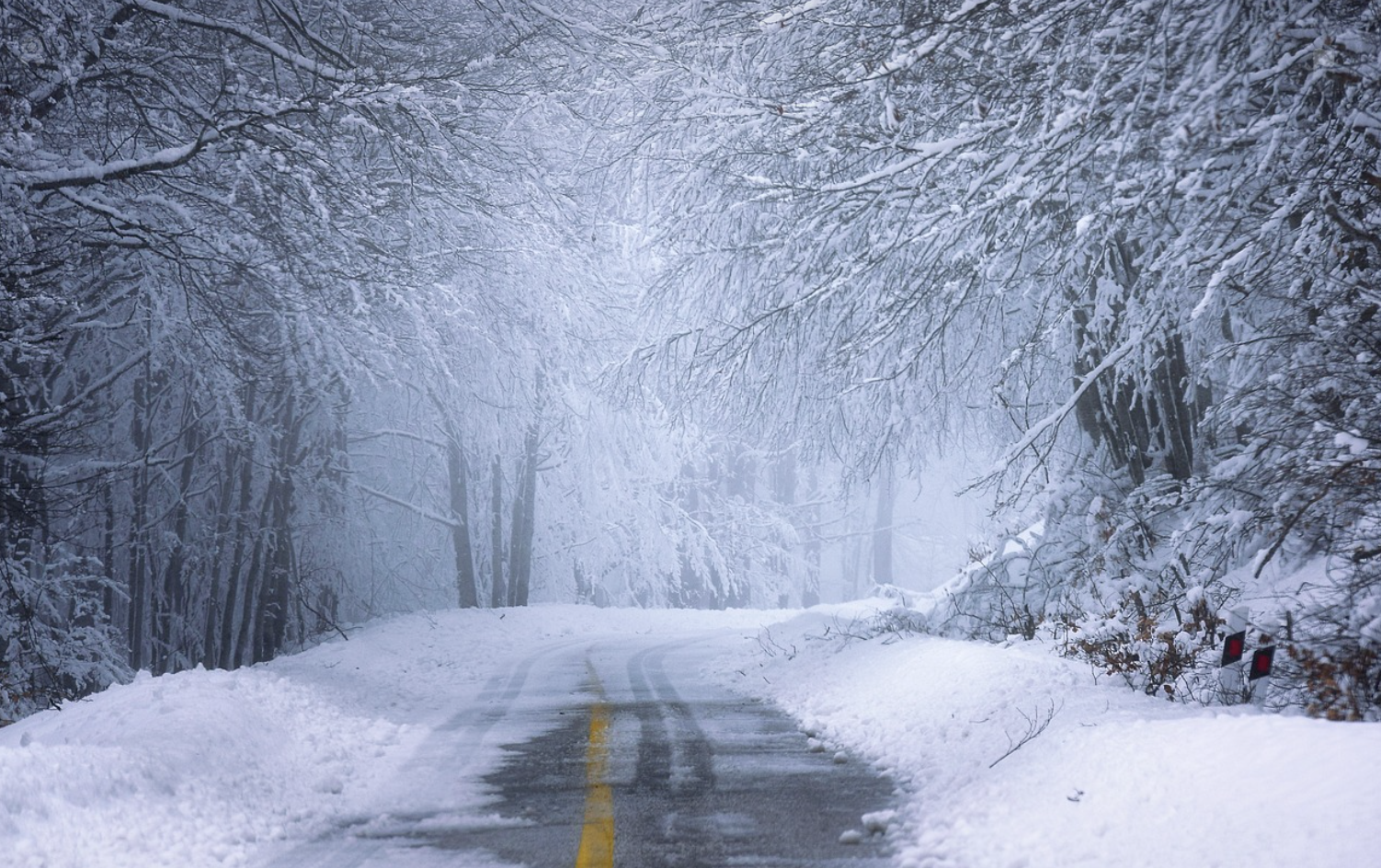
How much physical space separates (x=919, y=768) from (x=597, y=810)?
227 centimetres

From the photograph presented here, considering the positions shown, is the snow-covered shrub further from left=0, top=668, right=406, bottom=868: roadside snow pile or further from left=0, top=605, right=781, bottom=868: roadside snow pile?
left=0, top=668, right=406, bottom=868: roadside snow pile

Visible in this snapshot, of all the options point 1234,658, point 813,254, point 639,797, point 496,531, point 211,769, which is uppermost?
point 813,254

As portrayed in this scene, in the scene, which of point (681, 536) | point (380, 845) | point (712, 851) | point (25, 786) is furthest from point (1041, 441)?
point (681, 536)

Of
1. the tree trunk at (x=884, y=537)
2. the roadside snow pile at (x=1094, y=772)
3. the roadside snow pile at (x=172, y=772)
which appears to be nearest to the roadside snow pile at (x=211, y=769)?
the roadside snow pile at (x=172, y=772)

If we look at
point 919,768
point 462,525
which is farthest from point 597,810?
point 462,525

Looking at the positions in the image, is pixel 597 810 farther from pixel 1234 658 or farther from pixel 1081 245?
pixel 1081 245

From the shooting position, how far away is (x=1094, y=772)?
5246 millimetres

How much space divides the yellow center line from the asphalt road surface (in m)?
0.01

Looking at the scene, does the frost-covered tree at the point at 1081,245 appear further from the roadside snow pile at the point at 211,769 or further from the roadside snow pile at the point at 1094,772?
the roadside snow pile at the point at 211,769

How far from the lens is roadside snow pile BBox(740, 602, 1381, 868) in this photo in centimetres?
387

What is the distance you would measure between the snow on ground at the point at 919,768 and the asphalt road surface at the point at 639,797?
0.28 metres

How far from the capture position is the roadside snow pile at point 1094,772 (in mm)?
3869

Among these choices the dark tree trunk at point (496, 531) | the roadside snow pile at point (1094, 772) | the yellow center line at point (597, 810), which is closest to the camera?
the roadside snow pile at point (1094, 772)

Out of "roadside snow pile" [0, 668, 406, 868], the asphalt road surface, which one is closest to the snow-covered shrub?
"roadside snow pile" [0, 668, 406, 868]
